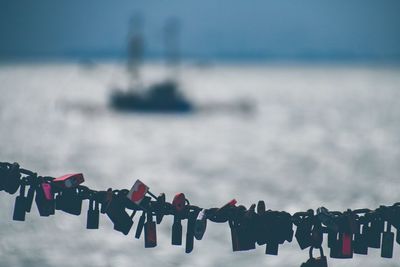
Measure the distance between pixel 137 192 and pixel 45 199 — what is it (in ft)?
2.44

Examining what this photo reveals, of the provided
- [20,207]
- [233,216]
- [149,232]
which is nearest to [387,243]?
[233,216]

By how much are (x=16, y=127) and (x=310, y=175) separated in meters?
56.1

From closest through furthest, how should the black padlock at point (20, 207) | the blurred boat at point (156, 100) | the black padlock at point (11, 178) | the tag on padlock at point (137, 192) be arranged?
the tag on padlock at point (137, 192) → the black padlock at point (11, 178) → the black padlock at point (20, 207) → the blurred boat at point (156, 100)

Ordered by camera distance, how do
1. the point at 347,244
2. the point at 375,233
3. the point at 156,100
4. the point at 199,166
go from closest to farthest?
the point at 347,244
the point at 375,233
the point at 199,166
the point at 156,100

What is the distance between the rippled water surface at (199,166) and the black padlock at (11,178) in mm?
11104

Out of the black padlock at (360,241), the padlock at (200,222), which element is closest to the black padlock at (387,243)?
the black padlock at (360,241)

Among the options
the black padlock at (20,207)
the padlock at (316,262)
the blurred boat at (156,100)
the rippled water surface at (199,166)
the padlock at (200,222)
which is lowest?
the padlock at (316,262)

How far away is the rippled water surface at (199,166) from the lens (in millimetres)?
18906

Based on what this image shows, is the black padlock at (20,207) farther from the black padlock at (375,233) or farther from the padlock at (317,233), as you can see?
the black padlock at (375,233)

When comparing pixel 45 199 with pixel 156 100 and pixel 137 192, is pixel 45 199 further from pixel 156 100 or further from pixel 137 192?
pixel 156 100

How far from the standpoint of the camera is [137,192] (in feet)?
15.0

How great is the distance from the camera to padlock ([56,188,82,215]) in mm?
4848

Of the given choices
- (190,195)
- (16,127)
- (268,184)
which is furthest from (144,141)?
(190,195)

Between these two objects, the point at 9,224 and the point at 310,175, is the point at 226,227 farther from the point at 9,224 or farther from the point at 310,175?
the point at 310,175
